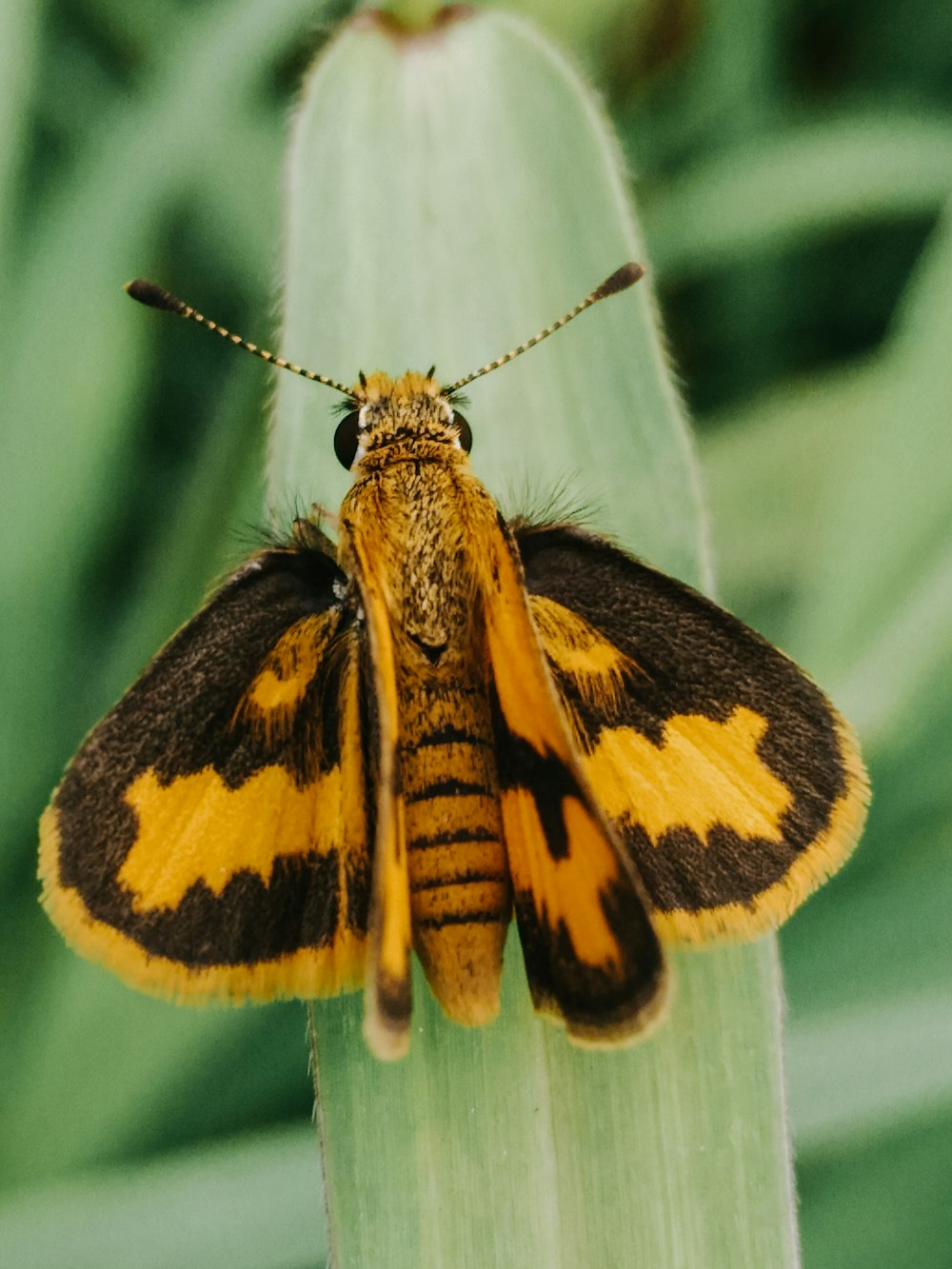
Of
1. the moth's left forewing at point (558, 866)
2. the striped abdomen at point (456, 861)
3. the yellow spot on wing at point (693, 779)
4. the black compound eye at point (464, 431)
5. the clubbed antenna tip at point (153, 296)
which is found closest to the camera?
the moth's left forewing at point (558, 866)

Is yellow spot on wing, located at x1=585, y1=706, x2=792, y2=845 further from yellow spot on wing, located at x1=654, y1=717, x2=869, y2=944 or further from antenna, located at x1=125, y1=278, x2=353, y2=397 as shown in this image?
antenna, located at x1=125, y1=278, x2=353, y2=397

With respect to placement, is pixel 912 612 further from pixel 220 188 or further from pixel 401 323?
pixel 220 188

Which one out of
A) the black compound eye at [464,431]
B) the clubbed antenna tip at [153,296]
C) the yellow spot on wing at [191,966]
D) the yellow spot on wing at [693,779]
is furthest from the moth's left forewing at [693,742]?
the clubbed antenna tip at [153,296]

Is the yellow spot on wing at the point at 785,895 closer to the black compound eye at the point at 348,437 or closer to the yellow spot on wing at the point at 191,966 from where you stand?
the yellow spot on wing at the point at 191,966

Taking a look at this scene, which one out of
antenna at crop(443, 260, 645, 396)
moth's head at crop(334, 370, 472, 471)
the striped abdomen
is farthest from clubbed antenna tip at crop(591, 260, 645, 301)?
the striped abdomen

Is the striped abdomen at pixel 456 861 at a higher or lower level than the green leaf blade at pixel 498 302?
lower

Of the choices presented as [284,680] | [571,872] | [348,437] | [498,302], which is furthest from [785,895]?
[498,302]

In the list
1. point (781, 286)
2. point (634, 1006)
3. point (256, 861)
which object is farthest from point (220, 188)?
point (634, 1006)

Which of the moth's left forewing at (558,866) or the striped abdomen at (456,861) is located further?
the striped abdomen at (456,861)
